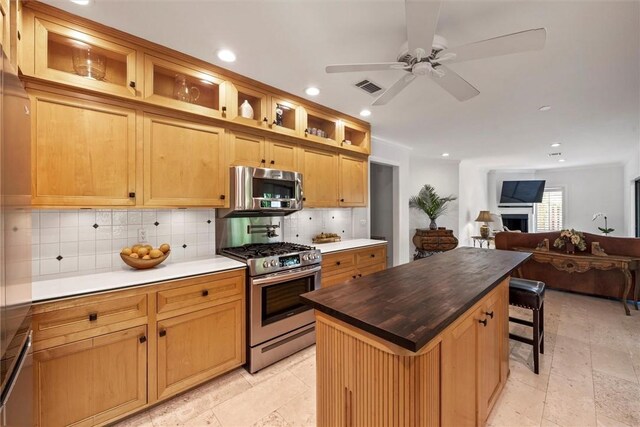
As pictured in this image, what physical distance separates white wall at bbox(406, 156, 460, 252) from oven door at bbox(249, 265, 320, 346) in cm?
466

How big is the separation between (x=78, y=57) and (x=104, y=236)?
4.19 ft

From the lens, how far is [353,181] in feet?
11.9

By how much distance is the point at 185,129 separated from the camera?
2.20 meters

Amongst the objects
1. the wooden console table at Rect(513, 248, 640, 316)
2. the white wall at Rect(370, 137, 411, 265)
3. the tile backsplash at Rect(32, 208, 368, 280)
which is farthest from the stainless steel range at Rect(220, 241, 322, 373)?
the wooden console table at Rect(513, 248, 640, 316)

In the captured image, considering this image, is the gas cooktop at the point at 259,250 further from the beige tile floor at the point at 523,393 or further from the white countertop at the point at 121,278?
the beige tile floor at the point at 523,393

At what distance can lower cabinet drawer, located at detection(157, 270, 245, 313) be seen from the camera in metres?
1.81

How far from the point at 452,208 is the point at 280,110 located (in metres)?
5.58

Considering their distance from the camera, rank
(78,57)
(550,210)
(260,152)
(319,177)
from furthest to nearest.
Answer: (550,210)
(319,177)
(260,152)
(78,57)

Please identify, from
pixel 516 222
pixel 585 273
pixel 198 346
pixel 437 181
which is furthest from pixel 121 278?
pixel 516 222

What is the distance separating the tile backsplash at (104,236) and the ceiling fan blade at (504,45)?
2.38m

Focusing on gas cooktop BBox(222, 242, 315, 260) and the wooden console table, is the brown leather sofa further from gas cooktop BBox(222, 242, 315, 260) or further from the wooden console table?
gas cooktop BBox(222, 242, 315, 260)

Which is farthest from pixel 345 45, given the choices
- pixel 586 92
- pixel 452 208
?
pixel 452 208

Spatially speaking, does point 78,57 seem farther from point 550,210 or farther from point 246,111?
point 550,210

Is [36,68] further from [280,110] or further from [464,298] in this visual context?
[464,298]
